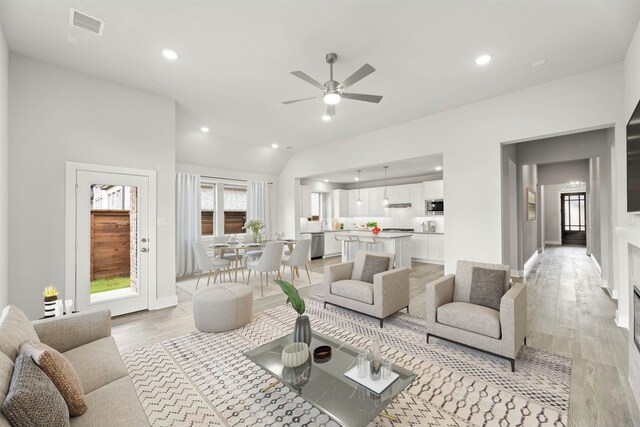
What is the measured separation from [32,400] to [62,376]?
28 centimetres

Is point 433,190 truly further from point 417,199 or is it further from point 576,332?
point 576,332

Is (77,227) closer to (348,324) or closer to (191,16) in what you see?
(191,16)

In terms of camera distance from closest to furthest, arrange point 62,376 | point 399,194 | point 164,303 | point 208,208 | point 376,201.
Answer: point 62,376, point 164,303, point 208,208, point 399,194, point 376,201

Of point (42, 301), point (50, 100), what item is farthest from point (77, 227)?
point (50, 100)

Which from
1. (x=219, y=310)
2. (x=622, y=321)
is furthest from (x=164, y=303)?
(x=622, y=321)

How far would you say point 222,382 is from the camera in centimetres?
230

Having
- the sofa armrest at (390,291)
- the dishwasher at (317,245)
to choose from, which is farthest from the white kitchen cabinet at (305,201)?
the sofa armrest at (390,291)

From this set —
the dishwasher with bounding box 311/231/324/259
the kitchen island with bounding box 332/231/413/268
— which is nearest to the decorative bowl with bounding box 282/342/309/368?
the kitchen island with bounding box 332/231/413/268

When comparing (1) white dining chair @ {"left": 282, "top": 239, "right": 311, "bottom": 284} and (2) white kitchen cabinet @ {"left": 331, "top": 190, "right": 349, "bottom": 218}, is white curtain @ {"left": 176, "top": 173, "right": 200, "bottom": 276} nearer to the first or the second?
(1) white dining chair @ {"left": 282, "top": 239, "right": 311, "bottom": 284}

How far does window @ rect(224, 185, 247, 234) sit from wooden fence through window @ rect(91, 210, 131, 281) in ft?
11.2

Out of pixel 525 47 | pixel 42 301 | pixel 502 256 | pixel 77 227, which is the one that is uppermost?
pixel 525 47

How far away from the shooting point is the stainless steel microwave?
7.91 metres

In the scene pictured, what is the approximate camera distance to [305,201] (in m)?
8.64

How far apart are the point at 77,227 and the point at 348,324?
146 inches
